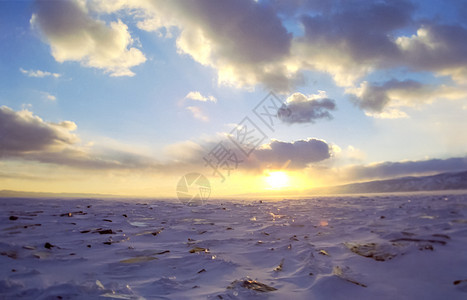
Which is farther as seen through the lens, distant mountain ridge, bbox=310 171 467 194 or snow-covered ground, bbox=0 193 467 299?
distant mountain ridge, bbox=310 171 467 194

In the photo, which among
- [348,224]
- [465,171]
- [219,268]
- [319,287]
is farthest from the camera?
[465,171]

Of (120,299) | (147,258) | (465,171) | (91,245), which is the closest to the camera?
(120,299)

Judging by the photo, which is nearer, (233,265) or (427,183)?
(233,265)

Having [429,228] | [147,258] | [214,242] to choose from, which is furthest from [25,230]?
[429,228]

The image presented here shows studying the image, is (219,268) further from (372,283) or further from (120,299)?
(372,283)

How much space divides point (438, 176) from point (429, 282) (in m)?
109

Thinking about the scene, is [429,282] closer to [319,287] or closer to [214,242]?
[319,287]

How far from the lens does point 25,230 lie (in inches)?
198

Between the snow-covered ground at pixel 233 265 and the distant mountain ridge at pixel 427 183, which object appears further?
the distant mountain ridge at pixel 427 183

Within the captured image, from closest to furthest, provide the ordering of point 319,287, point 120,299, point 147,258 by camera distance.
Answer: point 120,299 < point 319,287 < point 147,258

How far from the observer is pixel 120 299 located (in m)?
2.17

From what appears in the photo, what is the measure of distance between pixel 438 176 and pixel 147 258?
362 ft

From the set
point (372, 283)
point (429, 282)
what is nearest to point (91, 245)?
point (372, 283)

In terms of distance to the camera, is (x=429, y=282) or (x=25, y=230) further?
(x=25, y=230)
